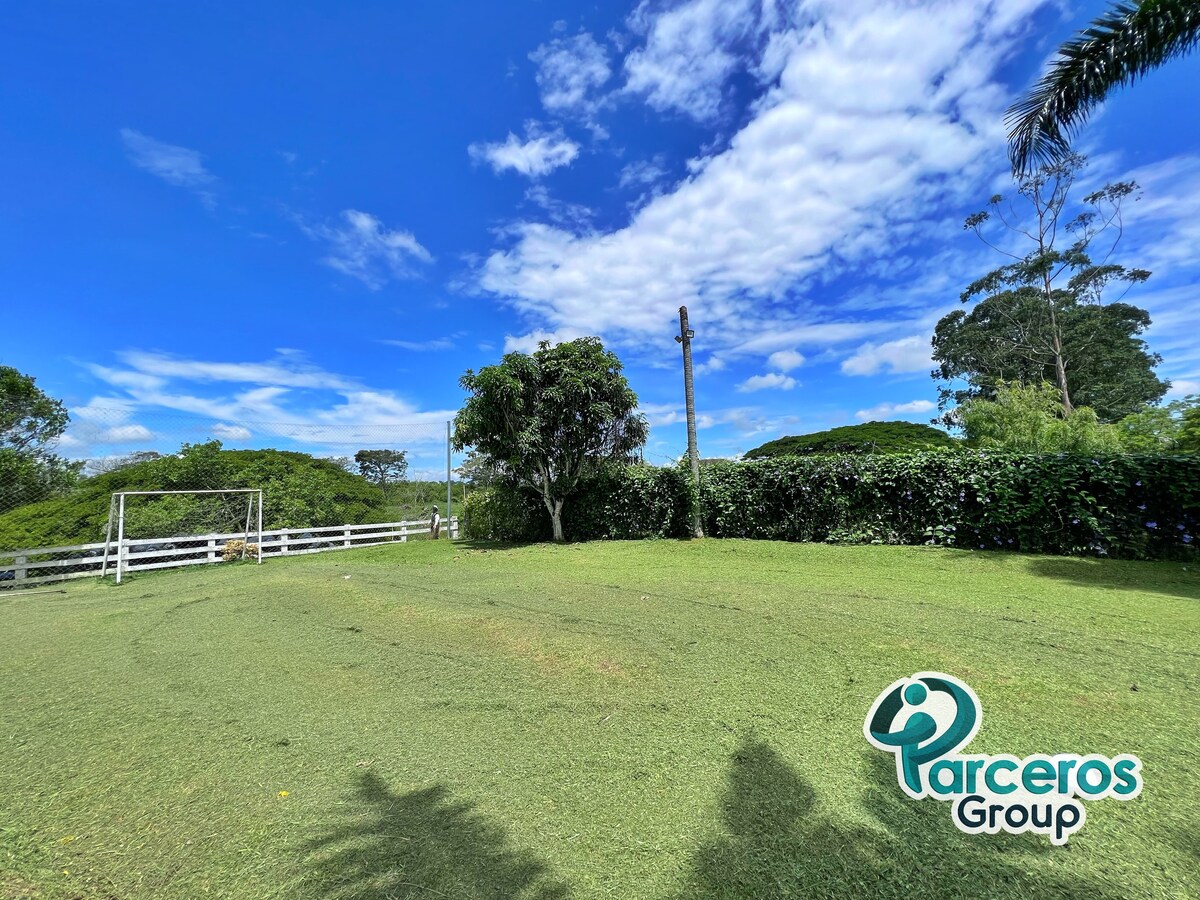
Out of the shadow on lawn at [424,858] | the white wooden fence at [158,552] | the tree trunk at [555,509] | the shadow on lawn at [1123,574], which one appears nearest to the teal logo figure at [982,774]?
the shadow on lawn at [424,858]

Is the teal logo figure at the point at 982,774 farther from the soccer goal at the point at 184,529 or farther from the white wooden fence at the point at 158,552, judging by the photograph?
the white wooden fence at the point at 158,552

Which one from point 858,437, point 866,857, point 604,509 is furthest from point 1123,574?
point 858,437

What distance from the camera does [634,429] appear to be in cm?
1216

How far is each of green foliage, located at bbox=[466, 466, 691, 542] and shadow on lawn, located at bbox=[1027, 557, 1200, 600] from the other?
231 inches

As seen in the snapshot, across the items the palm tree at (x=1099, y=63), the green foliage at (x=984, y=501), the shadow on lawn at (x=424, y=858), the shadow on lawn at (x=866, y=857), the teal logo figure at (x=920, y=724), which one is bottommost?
the shadow on lawn at (x=866, y=857)

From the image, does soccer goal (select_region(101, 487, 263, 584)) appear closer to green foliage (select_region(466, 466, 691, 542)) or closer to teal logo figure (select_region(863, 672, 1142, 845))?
green foliage (select_region(466, 466, 691, 542))

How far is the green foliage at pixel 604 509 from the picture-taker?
36.4 ft

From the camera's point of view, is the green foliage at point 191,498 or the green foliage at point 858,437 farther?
the green foliage at point 858,437

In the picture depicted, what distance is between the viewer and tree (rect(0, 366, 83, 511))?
10.0 metres

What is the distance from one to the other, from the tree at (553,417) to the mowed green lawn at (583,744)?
6417 millimetres

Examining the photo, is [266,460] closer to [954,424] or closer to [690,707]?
→ [690,707]

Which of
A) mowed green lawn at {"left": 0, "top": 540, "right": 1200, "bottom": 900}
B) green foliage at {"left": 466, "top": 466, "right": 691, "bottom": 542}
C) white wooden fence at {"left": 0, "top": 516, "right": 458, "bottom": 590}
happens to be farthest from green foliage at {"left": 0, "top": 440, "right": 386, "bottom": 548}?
mowed green lawn at {"left": 0, "top": 540, "right": 1200, "bottom": 900}

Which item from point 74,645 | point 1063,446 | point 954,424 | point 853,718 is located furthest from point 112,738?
point 954,424

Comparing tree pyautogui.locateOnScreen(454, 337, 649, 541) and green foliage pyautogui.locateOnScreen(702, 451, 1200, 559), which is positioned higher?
tree pyautogui.locateOnScreen(454, 337, 649, 541)
